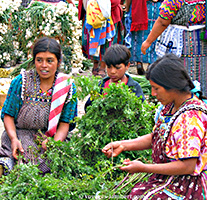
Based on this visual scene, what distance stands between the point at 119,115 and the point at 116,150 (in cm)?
40

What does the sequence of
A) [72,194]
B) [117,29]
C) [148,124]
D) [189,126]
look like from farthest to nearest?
1. [117,29]
2. [148,124]
3. [72,194]
4. [189,126]

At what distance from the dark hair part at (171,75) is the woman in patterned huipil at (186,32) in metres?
1.11

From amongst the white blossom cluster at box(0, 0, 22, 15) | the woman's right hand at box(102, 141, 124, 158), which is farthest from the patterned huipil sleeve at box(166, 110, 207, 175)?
the white blossom cluster at box(0, 0, 22, 15)

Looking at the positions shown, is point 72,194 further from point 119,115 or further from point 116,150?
point 119,115

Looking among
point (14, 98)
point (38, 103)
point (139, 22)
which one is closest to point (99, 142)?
point (38, 103)

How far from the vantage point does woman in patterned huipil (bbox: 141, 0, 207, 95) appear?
10.3ft

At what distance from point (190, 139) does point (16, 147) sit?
59.5 inches

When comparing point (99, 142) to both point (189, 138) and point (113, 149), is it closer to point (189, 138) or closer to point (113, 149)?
point (113, 149)

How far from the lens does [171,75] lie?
6.91 ft

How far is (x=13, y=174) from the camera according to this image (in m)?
2.46

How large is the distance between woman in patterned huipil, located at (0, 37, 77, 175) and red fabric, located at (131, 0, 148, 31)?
12.1ft

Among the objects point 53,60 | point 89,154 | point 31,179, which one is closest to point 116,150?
point 89,154

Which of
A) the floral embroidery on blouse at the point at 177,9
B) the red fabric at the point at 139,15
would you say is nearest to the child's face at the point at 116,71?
the floral embroidery on blouse at the point at 177,9

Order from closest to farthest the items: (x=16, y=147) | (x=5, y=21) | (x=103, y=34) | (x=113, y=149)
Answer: (x=113, y=149), (x=16, y=147), (x=103, y=34), (x=5, y=21)
